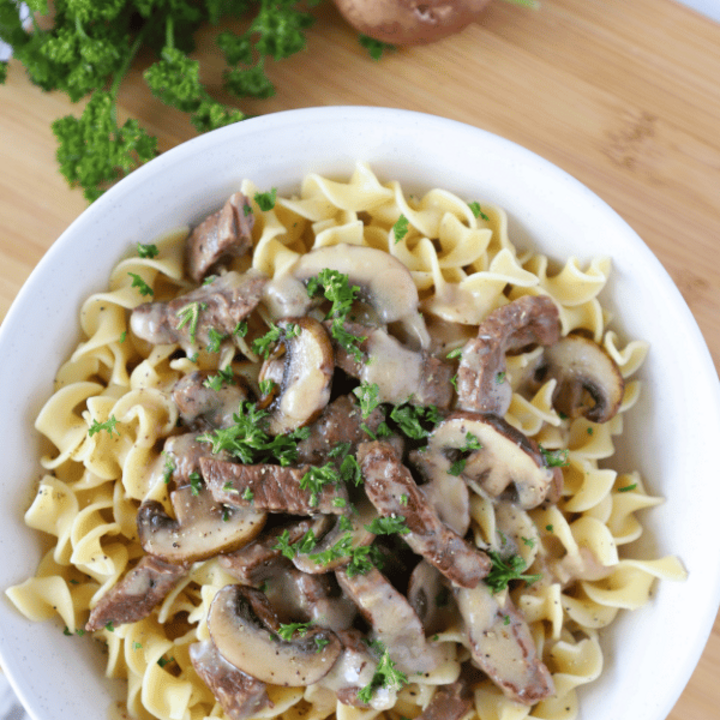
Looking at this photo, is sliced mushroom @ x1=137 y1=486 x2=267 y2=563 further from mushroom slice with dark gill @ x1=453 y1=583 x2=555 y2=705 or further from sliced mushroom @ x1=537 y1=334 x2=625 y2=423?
sliced mushroom @ x1=537 y1=334 x2=625 y2=423

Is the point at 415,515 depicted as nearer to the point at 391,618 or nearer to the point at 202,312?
the point at 391,618

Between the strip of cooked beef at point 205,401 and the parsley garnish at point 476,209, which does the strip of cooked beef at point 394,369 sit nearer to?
the strip of cooked beef at point 205,401

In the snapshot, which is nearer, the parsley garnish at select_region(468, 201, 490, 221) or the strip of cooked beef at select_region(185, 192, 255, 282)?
the strip of cooked beef at select_region(185, 192, 255, 282)

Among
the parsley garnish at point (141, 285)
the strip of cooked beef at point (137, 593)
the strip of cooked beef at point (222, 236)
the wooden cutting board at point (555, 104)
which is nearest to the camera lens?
the strip of cooked beef at point (137, 593)

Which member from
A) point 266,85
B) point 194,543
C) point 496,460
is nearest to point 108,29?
point 266,85

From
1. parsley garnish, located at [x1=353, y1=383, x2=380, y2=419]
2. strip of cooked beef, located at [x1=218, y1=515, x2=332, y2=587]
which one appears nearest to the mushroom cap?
parsley garnish, located at [x1=353, y1=383, x2=380, y2=419]

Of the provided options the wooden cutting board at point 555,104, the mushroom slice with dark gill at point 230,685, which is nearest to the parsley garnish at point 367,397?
the mushroom slice with dark gill at point 230,685
